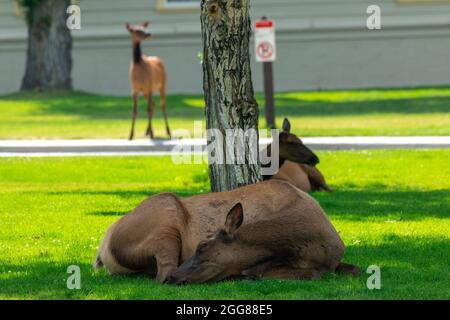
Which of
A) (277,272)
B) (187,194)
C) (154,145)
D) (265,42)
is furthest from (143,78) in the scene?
(277,272)

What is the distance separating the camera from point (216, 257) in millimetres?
8680

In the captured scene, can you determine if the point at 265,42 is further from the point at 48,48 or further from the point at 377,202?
the point at 48,48

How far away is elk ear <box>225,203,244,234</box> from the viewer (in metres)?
8.60

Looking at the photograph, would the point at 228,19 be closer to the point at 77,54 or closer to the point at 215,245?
the point at 215,245

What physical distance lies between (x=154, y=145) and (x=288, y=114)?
18.5ft

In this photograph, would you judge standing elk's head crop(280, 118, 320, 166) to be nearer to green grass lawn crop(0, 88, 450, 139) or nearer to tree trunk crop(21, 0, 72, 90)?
green grass lawn crop(0, 88, 450, 139)

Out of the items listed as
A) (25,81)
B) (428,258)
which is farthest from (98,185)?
(25,81)

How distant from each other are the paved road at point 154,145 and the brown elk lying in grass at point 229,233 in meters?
10.8

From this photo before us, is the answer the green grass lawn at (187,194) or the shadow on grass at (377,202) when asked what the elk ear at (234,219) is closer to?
the green grass lawn at (187,194)

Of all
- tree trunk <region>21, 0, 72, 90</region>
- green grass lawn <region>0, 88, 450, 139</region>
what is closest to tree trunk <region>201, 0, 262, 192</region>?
green grass lawn <region>0, 88, 450, 139</region>

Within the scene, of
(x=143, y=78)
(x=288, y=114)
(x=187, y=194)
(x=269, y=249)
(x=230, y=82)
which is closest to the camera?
(x=269, y=249)

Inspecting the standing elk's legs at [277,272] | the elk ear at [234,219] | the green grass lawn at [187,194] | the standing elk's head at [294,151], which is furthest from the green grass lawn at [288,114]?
the elk ear at [234,219]

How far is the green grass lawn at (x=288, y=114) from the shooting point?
926 inches

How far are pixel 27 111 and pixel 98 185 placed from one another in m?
12.3
